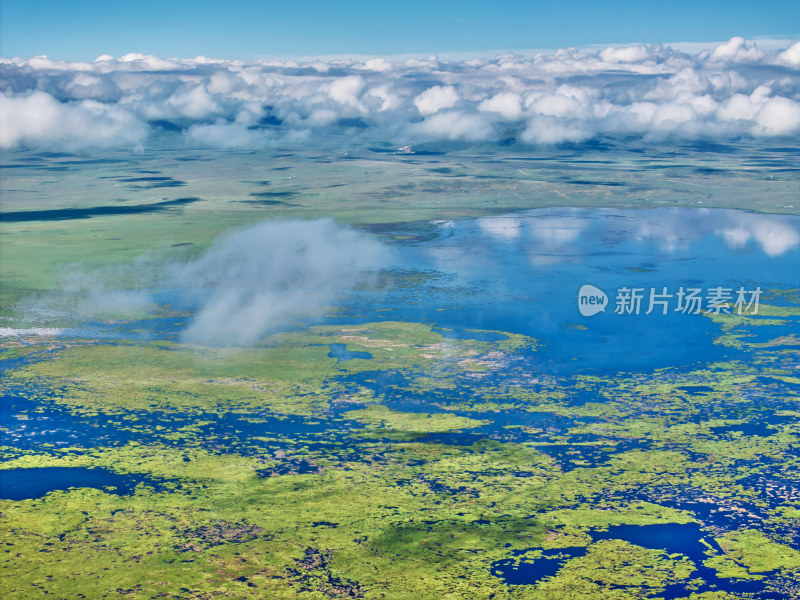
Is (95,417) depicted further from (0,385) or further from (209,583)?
(209,583)

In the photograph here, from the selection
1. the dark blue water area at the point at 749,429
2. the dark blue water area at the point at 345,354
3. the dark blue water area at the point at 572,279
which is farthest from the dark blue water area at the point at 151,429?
the dark blue water area at the point at 749,429

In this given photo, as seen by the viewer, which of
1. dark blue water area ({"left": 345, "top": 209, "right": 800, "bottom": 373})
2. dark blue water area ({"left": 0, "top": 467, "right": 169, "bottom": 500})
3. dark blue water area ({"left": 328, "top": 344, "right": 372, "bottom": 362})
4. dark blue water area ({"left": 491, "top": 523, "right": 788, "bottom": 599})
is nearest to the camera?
dark blue water area ({"left": 491, "top": 523, "right": 788, "bottom": 599})

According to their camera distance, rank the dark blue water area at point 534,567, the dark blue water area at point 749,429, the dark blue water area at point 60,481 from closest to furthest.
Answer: the dark blue water area at point 534,567 → the dark blue water area at point 60,481 → the dark blue water area at point 749,429

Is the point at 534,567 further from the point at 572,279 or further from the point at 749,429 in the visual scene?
the point at 572,279

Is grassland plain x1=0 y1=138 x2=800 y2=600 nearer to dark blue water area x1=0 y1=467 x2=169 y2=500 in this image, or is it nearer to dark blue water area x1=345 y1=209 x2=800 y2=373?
dark blue water area x1=0 y1=467 x2=169 y2=500

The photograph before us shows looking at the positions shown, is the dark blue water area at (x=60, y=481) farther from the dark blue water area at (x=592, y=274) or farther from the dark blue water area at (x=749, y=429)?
the dark blue water area at (x=592, y=274)

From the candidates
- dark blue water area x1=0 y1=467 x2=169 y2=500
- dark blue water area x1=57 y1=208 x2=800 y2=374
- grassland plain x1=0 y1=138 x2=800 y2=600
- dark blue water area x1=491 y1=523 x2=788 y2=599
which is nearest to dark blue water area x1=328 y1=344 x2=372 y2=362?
grassland plain x1=0 y1=138 x2=800 y2=600

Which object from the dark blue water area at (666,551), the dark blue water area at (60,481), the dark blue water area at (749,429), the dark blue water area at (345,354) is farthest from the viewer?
the dark blue water area at (345,354)
